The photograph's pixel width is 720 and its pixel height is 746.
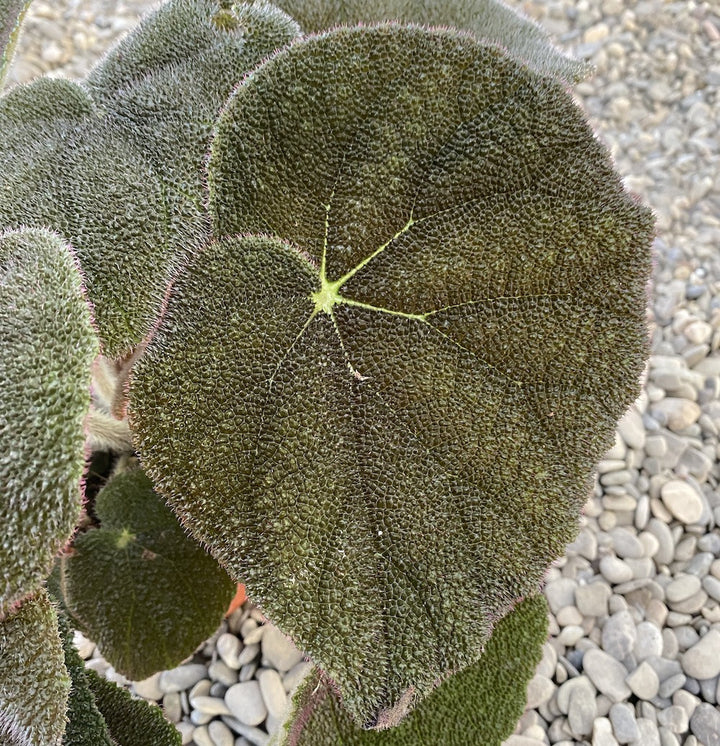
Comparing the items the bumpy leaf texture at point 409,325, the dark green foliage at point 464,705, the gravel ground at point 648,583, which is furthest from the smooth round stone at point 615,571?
the bumpy leaf texture at point 409,325

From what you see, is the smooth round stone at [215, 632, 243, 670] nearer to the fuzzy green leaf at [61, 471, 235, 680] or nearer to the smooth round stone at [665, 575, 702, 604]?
the fuzzy green leaf at [61, 471, 235, 680]

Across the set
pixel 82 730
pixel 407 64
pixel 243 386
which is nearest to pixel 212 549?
pixel 243 386

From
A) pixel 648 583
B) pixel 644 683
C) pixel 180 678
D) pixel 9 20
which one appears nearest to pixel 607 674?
pixel 644 683

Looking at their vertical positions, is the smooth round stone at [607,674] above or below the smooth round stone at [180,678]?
above

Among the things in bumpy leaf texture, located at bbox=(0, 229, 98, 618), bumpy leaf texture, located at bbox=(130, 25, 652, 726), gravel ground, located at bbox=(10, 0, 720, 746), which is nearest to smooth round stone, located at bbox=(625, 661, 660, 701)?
gravel ground, located at bbox=(10, 0, 720, 746)

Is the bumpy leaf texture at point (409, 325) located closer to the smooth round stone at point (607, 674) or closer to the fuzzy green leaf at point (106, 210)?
the fuzzy green leaf at point (106, 210)

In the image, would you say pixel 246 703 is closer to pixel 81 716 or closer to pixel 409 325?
pixel 81 716
